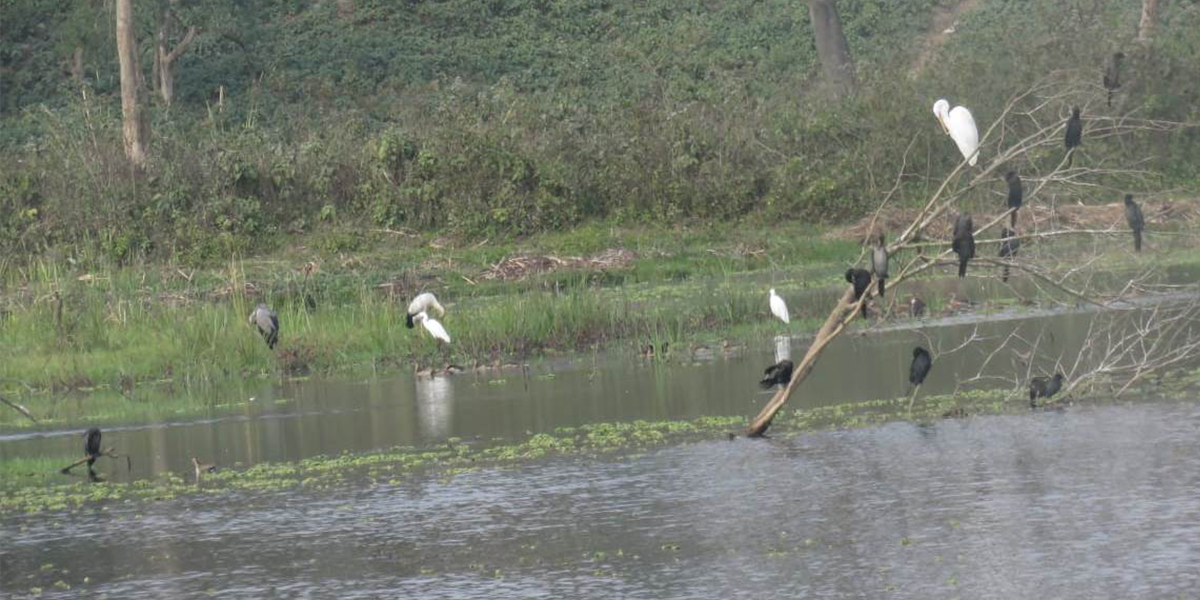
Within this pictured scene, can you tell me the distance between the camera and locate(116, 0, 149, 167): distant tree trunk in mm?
26500

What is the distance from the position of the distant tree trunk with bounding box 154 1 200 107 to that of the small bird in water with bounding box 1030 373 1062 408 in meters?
23.2

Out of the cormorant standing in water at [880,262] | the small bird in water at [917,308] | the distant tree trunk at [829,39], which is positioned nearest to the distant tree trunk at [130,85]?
the distant tree trunk at [829,39]

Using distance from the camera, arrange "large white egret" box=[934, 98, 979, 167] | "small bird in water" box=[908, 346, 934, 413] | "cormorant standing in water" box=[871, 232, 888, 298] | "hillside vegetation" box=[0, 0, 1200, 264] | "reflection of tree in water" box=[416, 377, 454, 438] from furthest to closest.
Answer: "hillside vegetation" box=[0, 0, 1200, 264], "large white egret" box=[934, 98, 979, 167], "reflection of tree in water" box=[416, 377, 454, 438], "small bird in water" box=[908, 346, 934, 413], "cormorant standing in water" box=[871, 232, 888, 298]

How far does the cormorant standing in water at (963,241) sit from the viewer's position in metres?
10.8

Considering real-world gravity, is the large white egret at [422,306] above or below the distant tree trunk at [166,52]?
below

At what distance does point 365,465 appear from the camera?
11320 millimetres

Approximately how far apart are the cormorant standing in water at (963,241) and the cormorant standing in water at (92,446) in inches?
221

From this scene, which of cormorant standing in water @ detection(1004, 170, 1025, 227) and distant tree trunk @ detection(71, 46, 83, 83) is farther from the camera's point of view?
distant tree trunk @ detection(71, 46, 83, 83)

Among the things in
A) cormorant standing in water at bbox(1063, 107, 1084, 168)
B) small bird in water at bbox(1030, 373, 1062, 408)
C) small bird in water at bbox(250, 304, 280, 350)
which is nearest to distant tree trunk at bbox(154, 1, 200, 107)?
small bird in water at bbox(250, 304, 280, 350)

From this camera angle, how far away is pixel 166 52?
3278 cm

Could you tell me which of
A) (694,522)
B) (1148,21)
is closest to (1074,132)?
(694,522)

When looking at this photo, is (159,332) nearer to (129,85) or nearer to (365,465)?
(365,465)

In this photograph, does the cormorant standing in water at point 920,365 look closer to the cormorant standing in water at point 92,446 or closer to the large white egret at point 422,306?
the cormorant standing in water at point 92,446

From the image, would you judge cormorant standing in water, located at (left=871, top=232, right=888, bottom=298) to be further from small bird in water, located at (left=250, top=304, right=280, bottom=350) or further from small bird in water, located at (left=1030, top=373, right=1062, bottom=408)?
small bird in water, located at (left=250, top=304, right=280, bottom=350)
